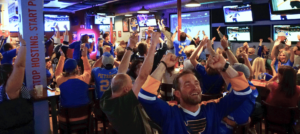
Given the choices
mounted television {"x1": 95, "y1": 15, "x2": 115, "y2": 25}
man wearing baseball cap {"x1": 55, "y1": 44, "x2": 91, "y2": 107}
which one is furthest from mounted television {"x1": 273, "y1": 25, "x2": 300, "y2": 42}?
mounted television {"x1": 95, "y1": 15, "x2": 115, "y2": 25}

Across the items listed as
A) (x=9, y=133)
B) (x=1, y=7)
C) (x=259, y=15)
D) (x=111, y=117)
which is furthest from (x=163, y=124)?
(x=1, y=7)

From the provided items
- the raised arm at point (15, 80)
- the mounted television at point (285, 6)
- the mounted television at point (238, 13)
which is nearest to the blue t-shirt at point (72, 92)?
the raised arm at point (15, 80)

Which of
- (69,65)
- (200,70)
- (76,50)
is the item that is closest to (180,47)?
(200,70)

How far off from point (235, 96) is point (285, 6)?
494cm

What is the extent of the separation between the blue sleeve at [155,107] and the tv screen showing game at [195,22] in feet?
30.0

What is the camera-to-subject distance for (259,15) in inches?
344

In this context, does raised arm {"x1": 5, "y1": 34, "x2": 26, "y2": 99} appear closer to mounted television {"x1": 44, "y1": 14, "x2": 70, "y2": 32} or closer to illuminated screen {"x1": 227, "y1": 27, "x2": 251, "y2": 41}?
illuminated screen {"x1": 227, "y1": 27, "x2": 251, "y2": 41}

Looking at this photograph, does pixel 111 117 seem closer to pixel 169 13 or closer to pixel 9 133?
pixel 9 133

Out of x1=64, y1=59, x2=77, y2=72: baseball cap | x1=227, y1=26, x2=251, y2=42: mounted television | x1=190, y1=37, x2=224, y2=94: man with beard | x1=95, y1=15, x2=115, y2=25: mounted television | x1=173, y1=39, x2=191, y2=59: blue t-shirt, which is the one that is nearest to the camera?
x1=64, y1=59, x2=77, y2=72: baseball cap

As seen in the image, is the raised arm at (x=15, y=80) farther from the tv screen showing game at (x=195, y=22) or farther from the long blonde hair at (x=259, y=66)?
the tv screen showing game at (x=195, y=22)

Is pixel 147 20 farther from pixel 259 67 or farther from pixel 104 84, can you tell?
pixel 104 84

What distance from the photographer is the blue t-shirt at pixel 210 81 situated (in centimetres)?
330

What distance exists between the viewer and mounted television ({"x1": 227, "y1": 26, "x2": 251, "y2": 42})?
9008 millimetres

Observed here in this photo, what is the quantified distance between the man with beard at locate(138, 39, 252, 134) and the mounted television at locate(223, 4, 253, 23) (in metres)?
7.51
